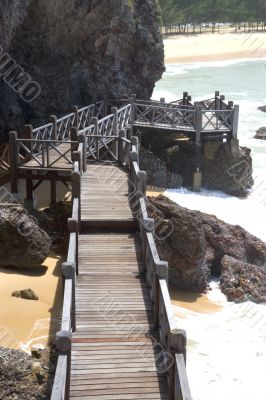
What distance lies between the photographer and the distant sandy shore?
8369 cm

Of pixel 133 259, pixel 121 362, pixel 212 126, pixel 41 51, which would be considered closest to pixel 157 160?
pixel 212 126

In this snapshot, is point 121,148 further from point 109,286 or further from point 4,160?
point 109,286

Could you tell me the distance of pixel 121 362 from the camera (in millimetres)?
8914

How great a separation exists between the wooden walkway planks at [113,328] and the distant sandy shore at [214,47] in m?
68.8

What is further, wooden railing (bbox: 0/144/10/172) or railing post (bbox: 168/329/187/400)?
wooden railing (bbox: 0/144/10/172)

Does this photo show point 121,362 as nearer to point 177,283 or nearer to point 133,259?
point 133,259

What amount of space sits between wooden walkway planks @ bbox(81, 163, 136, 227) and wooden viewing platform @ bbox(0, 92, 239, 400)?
0.08ft

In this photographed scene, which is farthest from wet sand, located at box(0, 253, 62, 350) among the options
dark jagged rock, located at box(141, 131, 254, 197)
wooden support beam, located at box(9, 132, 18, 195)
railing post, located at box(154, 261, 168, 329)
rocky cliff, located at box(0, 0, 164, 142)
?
dark jagged rock, located at box(141, 131, 254, 197)

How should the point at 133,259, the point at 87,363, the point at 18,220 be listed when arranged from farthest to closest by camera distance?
the point at 18,220
the point at 133,259
the point at 87,363

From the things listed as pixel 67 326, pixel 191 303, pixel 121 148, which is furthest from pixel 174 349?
pixel 121 148

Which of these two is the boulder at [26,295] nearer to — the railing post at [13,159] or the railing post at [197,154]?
the railing post at [13,159]

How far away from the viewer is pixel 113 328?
32.1 feet

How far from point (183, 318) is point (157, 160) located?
11.8 metres

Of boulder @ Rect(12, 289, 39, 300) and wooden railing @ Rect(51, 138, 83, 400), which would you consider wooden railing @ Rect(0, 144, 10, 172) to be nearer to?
wooden railing @ Rect(51, 138, 83, 400)
